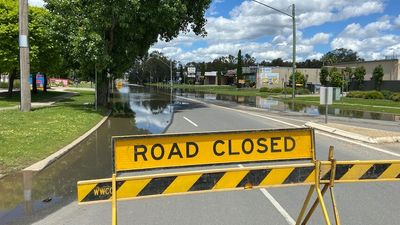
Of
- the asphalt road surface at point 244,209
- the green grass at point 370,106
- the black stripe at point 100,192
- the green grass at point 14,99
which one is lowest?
the asphalt road surface at point 244,209

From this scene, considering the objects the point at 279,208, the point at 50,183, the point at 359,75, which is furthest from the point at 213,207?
the point at 359,75

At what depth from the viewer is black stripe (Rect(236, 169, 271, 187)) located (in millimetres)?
4879

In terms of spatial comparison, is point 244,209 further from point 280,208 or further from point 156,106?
point 156,106

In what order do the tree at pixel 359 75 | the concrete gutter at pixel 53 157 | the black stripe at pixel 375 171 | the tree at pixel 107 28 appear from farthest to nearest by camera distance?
1. the tree at pixel 359 75
2. the tree at pixel 107 28
3. the concrete gutter at pixel 53 157
4. the black stripe at pixel 375 171

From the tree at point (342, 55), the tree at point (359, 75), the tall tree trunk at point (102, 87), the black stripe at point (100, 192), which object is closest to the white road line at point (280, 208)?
the black stripe at point (100, 192)

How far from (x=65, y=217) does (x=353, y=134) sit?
11116mm

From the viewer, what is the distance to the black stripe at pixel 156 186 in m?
4.63

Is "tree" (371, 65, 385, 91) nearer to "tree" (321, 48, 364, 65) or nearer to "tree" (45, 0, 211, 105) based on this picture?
"tree" (45, 0, 211, 105)

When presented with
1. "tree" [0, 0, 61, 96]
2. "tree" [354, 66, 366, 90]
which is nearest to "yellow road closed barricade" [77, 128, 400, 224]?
"tree" [0, 0, 61, 96]

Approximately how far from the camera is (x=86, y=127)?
17.2 meters

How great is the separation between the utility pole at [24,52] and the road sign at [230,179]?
18.7 meters

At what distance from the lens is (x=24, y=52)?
2147 cm

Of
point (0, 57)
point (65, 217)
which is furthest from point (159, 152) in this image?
point (0, 57)

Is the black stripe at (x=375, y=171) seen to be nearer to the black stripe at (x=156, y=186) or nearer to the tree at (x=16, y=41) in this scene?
the black stripe at (x=156, y=186)
